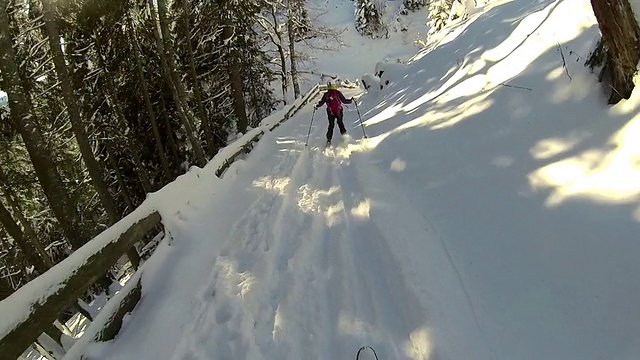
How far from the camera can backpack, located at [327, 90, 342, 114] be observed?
12195mm

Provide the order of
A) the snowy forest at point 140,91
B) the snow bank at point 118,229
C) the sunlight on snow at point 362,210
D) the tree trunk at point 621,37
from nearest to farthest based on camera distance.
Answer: the snow bank at point 118,229 → the tree trunk at point 621,37 → the sunlight on snow at point 362,210 → the snowy forest at point 140,91

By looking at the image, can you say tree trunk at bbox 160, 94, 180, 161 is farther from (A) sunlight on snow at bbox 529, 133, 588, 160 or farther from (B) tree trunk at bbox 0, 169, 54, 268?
(A) sunlight on snow at bbox 529, 133, 588, 160

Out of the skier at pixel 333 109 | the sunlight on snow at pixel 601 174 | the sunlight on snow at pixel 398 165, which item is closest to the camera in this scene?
the sunlight on snow at pixel 601 174

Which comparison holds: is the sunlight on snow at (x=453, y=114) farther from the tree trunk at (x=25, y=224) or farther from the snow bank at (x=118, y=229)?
the tree trunk at (x=25, y=224)

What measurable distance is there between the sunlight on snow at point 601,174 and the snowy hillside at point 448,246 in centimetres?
2

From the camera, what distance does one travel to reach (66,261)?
3637mm

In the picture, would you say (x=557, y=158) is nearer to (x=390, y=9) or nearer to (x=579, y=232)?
(x=579, y=232)

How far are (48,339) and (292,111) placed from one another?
18.0m

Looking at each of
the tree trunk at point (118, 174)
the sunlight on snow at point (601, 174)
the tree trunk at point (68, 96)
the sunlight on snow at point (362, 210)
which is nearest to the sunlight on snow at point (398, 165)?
the sunlight on snow at point (362, 210)

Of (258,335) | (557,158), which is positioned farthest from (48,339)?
(557,158)

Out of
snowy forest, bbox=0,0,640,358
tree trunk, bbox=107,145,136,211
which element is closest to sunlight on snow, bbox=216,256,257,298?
snowy forest, bbox=0,0,640,358

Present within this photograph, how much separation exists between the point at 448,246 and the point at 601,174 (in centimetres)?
183

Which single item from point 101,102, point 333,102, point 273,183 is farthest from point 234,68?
point 273,183

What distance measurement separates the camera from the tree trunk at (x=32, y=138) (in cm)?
859
